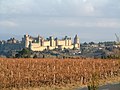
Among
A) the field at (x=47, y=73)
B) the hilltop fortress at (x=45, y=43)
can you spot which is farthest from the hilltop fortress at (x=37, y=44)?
the field at (x=47, y=73)

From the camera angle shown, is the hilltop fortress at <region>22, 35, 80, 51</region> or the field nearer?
the field

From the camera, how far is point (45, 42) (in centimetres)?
10500

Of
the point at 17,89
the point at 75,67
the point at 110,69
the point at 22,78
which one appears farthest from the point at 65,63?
the point at 17,89

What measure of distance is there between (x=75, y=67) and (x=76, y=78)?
4039mm

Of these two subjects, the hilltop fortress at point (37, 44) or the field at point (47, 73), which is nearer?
the field at point (47, 73)

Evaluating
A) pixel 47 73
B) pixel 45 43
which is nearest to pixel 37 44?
pixel 45 43

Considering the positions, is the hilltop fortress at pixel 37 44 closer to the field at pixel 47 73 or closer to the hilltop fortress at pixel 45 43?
the hilltop fortress at pixel 45 43

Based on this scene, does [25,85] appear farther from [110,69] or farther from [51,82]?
[110,69]

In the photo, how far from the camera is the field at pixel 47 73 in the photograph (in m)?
26.8

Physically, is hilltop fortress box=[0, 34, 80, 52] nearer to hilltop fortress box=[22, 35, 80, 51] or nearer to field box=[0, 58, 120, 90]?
hilltop fortress box=[22, 35, 80, 51]

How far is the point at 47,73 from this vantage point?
30500 millimetres

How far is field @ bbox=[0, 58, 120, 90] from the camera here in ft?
87.9

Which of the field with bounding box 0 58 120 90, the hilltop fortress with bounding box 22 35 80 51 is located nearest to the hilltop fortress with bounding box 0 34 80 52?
the hilltop fortress with bounding box 22 35 80 51

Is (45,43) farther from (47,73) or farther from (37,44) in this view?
(47,73)
